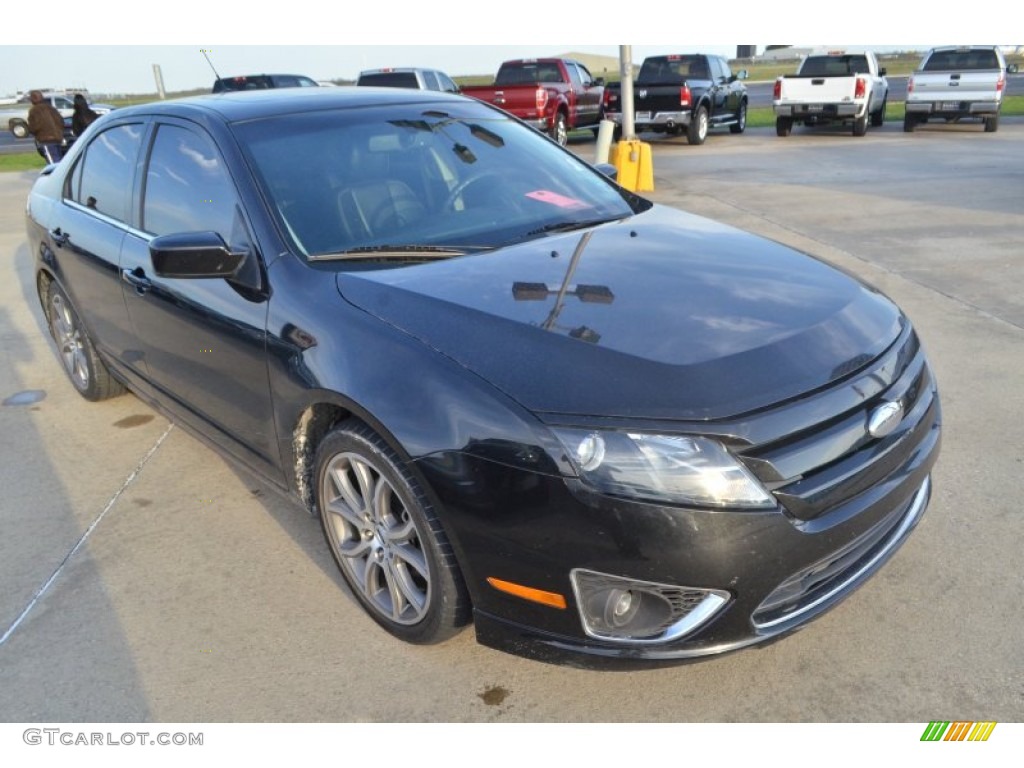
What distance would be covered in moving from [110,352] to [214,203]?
5.13 ft

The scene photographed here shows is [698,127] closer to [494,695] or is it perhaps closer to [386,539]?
[386,539]

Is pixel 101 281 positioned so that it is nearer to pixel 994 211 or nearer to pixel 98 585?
pixel 98 585

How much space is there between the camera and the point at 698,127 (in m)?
17.9

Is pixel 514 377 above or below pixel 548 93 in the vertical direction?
above

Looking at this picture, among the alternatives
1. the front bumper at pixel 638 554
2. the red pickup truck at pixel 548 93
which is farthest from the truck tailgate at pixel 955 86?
the front bumper at pixel 638 554

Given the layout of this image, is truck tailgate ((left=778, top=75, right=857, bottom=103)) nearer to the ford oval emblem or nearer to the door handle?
the door handle

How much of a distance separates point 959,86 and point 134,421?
714 inches

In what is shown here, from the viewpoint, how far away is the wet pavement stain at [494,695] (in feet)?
8.13

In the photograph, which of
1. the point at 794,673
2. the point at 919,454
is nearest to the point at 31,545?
the point at 794,673

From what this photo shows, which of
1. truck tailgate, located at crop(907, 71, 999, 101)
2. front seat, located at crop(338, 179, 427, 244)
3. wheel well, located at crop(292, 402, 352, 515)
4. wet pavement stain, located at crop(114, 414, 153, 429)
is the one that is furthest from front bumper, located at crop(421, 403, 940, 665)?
truck tailgate, located at crop(907, 71, 999, 101)

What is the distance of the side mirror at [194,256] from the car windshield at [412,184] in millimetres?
229

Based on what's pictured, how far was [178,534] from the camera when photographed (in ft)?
11.4

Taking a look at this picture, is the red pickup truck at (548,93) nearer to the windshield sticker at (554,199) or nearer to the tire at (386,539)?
the windshield sticker at (554,199)
